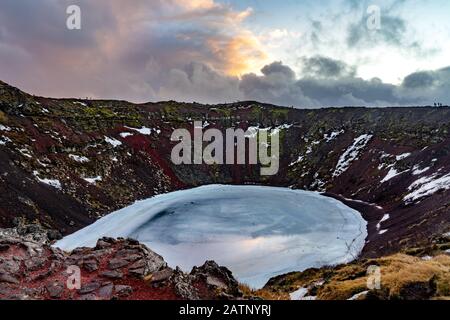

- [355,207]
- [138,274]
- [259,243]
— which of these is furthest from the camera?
[355,207]

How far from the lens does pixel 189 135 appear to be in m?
153

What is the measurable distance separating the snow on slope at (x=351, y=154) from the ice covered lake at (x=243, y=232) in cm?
3007

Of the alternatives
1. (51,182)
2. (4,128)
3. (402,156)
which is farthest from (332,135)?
(4,128)

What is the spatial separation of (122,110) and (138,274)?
13680 centimetres

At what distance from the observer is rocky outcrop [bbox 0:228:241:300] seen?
18.5 m

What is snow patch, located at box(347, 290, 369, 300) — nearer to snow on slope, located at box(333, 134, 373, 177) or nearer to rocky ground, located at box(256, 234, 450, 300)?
rocky ground, located at box(256, 234, 450, 300)

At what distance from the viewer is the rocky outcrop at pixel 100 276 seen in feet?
60.7

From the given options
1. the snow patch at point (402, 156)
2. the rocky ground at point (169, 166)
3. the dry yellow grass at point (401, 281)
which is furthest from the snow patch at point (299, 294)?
the snow patch at point (402, 156)

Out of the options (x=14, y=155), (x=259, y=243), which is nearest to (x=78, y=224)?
(x=14, y=155)

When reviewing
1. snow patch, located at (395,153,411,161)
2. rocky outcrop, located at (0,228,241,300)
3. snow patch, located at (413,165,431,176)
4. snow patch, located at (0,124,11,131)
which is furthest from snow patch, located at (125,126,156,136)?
rocky outcrop, located at (0,228,241,300)

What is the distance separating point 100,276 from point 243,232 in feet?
145
